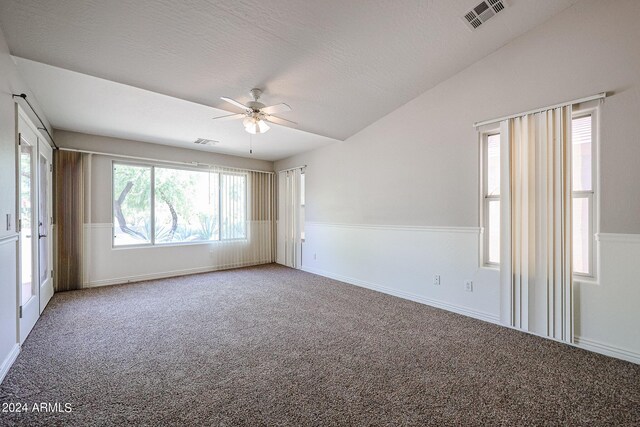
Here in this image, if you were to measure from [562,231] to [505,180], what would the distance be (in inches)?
28.7

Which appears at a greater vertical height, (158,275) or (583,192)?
(583,192)

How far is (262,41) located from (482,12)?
6.90 ft

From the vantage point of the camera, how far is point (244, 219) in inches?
260

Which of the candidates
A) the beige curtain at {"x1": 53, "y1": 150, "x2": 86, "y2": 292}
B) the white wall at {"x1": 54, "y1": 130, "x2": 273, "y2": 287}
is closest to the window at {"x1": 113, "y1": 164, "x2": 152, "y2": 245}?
the white wall at {"x1": 54, "y1": 130, "x2": 273, "y2": 287}

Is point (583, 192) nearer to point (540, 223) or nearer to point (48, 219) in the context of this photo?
point (540, 223)

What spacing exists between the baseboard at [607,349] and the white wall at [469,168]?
13mm

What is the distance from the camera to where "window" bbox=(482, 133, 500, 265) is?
3328 mm

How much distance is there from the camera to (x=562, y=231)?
107 inches

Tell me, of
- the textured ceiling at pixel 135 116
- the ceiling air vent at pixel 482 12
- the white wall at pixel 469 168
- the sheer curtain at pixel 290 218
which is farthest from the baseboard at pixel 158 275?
the ceiling air vent at pixel 482 12

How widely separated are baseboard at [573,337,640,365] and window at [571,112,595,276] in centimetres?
62

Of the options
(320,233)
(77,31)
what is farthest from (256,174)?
(77,31)

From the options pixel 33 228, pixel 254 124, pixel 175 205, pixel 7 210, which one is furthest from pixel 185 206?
pixel 7 210

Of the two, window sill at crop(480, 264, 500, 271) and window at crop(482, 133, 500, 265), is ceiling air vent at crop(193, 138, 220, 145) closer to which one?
window at crop(482, 133, 500, 265)

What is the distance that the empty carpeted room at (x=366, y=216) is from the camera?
78.4 inches
